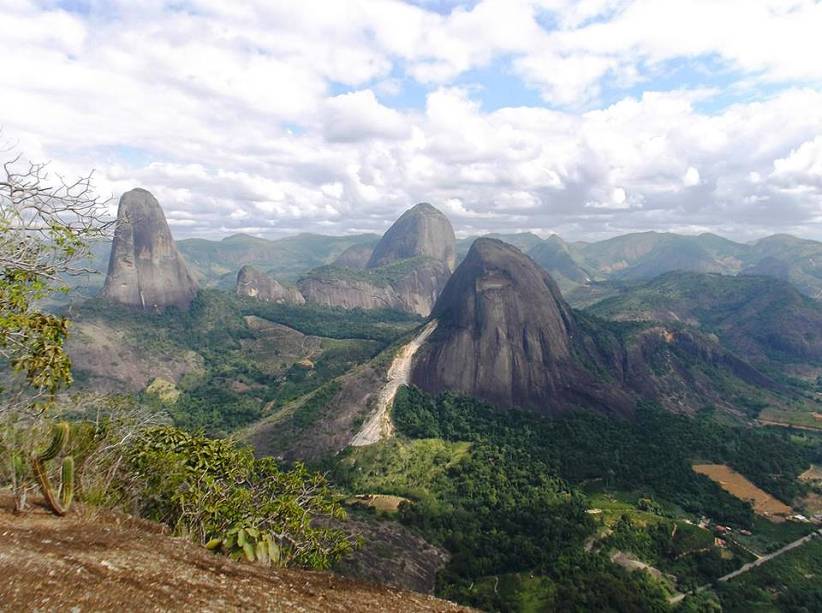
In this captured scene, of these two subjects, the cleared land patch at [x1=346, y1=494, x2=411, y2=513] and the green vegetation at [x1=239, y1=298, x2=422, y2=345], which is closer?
the cleared land patch at [x1=346, y1=494, x2=411, y2=513]

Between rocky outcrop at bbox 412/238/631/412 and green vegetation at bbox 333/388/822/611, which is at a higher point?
rocky outcrop at bbox 412/238/631/412

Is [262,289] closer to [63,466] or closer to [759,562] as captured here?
[759,562]

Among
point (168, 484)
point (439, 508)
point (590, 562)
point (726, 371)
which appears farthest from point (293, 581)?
point (726, 371)

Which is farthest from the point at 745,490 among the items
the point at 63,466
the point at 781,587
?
the point at 63,466

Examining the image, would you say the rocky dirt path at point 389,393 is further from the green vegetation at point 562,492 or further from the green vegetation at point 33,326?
the green vegetation at point 33,326

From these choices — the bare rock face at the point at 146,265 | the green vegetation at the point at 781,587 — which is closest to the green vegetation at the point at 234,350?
the bare rock face at the point at 146,265

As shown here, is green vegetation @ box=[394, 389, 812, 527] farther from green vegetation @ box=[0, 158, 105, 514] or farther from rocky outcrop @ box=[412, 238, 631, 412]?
green vegetation @ box=[0, 158, 105, 514]

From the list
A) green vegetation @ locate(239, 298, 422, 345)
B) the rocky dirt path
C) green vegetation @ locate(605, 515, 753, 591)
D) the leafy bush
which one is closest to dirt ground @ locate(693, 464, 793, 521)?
green vegetation @ locate(605, 515, 753, 591)
